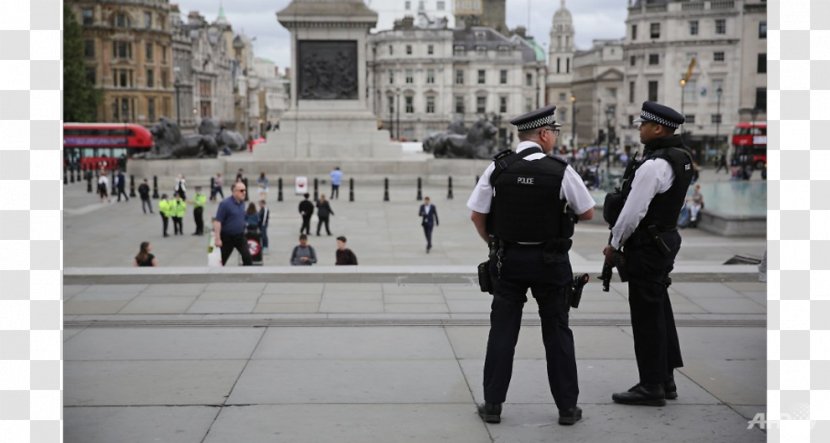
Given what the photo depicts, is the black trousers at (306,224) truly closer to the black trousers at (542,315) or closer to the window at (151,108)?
the black trousers at (542,315)

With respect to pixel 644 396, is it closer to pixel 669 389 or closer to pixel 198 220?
pixel 669 389

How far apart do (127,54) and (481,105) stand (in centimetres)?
4622

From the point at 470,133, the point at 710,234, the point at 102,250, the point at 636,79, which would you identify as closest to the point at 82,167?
the point at 470,133

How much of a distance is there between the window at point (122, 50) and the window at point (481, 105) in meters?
45.4

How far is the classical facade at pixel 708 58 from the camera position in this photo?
81625 mm

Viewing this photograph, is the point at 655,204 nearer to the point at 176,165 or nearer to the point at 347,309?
the point at 347,309

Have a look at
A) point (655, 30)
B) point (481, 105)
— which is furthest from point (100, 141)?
point (481, 105)

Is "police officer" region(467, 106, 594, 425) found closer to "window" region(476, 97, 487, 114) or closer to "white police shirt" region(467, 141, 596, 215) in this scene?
→ "white police shirt" region(467, 141, 596, 215)

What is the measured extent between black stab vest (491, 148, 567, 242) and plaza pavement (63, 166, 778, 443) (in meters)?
1.18

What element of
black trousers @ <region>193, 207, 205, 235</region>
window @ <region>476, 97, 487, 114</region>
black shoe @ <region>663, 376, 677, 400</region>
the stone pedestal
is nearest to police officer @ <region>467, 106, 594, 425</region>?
black shoe @ <region>663, 376, 677, 400</region>

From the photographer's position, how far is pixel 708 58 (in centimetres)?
8262

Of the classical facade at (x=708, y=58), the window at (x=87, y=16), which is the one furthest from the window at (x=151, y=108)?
the classical facade at (x=708, y=58)

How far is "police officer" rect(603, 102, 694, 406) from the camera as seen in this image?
19.9 ft

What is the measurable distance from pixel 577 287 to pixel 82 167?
5575 centimetres
